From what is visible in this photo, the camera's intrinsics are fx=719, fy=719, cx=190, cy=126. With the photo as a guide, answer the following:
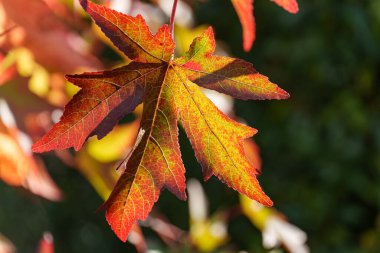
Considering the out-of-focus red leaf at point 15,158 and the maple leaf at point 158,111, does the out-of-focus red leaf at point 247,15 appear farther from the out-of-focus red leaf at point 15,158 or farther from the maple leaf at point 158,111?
the out-of-focus red leaf at point 15,158

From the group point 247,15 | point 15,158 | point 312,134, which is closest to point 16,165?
point 15,158

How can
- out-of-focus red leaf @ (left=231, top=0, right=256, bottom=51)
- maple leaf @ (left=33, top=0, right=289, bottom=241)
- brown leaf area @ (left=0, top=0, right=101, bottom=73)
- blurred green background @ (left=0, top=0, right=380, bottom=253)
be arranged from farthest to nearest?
blurred green background @ (left=0, top=0, right=380, bottom=253)
brown leaf area @ (left=0, top=0, right=101, bottom=73)
out-of-focus red leaf @ (left=231, top=0, right=256, bottom=51)
maple leaf @ (left=33, top=0, right=289, bottom=241)

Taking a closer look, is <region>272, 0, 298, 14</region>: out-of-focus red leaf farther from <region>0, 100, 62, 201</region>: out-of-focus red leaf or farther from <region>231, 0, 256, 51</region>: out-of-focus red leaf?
<region>0, 100, 62, 201</region>: out-of-focus red leaf

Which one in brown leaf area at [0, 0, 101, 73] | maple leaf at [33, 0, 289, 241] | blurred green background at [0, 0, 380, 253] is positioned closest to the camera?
maple leaf at [33, 0, 289, 241]

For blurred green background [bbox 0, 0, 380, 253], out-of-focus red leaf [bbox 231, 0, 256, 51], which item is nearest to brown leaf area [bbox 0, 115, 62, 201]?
out-of-focus red leaf [bbox 231, 0, 256, 51]

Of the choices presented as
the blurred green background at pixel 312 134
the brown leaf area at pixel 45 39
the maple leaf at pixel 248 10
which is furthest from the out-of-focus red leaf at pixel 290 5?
the blurred green background at pixel 312 134

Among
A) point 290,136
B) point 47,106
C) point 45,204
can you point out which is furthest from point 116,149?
point 45,204
